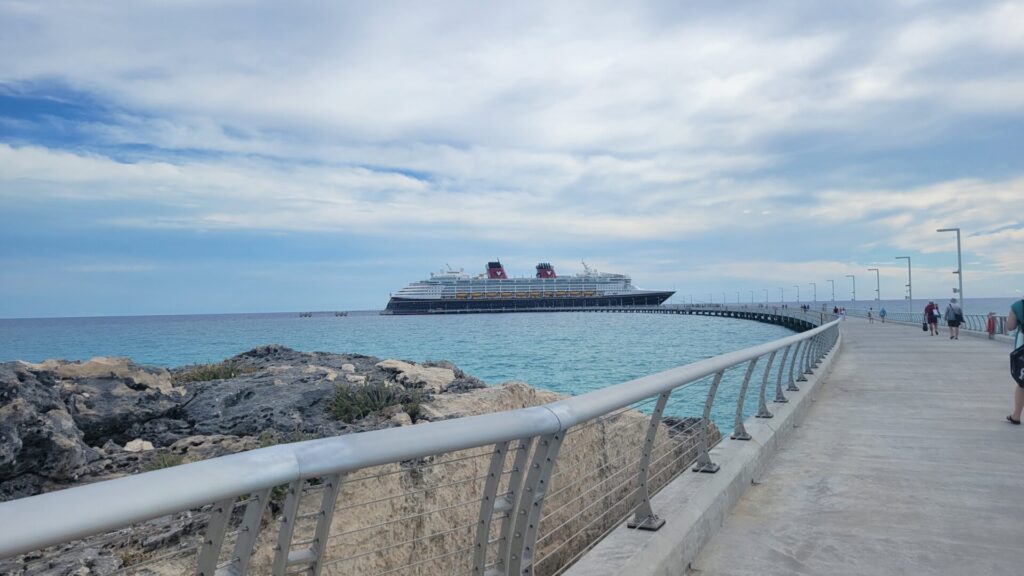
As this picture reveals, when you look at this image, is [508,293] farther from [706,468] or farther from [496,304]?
[706,468]

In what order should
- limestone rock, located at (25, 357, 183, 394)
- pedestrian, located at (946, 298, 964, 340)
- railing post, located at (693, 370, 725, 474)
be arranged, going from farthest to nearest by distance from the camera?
pedestrian, located at (946, 298, 964, 340)
limestone rock, located at (25, 357, 183, 394)
railing post, located at (693, 370, 725, 474)

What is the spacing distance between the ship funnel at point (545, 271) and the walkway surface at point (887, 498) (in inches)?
5415

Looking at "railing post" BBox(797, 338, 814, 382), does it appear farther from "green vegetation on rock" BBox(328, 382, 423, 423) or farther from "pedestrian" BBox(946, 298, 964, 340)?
"pedestrian" BBox(946, 298, 964, 340)

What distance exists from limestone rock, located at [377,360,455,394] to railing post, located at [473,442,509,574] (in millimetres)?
8111

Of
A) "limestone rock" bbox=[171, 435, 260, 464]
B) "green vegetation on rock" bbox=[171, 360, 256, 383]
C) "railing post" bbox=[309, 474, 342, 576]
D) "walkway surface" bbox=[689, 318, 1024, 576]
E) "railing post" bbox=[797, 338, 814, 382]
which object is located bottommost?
"limestone rock" bbox=[171, 435, 260, 464]

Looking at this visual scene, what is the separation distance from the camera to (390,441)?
2053 millimetres

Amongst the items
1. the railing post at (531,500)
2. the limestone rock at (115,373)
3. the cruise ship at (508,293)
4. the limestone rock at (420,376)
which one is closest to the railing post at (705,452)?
the railing post at (531,500)

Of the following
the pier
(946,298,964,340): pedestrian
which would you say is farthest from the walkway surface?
(946,298,964,340): pedestrian

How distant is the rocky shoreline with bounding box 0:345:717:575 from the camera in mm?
4742

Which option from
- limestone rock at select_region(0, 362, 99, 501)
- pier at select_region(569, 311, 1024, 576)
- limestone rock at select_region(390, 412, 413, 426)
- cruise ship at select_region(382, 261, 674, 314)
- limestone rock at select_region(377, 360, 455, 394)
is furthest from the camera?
cruise ship at select_region(382, 261, 674, 314)

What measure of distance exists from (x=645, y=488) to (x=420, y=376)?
7933 millimetres

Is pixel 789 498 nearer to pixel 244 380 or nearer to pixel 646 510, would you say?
pixel 646 510

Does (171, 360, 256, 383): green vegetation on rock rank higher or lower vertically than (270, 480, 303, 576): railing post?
lower

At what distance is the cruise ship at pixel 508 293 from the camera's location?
5502 inches
